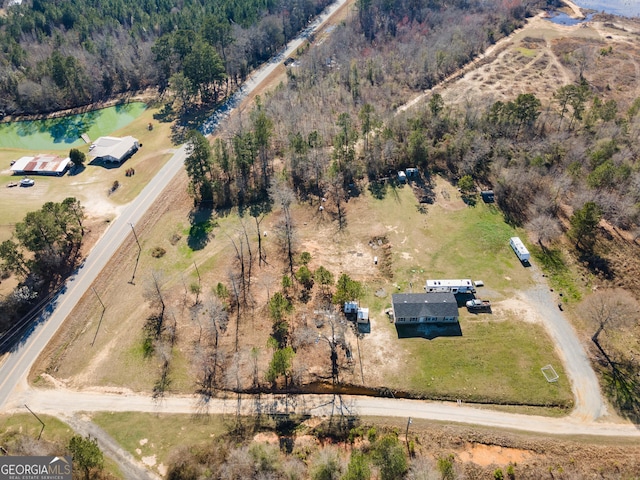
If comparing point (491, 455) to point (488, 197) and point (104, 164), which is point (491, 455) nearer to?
point (488, 197)

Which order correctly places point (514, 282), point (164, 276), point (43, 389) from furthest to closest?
point (164, 276) < point (514, 282) < point (43, 389)

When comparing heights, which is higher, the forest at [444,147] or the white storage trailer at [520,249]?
the forest at [444,147]

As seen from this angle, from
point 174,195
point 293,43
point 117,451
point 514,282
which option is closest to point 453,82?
point 293,43

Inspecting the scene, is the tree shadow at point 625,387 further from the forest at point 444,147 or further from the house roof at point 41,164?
the house roof at point 41,164

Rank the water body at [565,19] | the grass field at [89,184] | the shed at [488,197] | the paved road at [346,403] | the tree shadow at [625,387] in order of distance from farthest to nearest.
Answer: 1. the water body at [565,19]
2. the grass field at [89,184]
3. the shed at [488,197]
4. the tree shadow at [625,387]
5. the paved road at [346,403]

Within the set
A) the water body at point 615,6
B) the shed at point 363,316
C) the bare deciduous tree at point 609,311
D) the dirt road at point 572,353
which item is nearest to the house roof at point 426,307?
the shed at point 363,316

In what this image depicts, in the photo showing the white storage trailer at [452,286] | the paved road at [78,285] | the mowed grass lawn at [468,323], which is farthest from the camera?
the white storage trailer at [452,286]

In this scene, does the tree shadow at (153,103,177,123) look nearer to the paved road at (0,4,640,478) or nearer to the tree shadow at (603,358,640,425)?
the paved road at (0,4,640,478)

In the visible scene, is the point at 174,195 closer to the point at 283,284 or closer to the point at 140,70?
the point at 283,284
